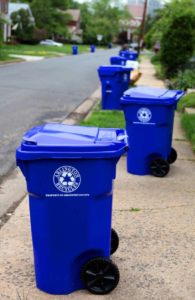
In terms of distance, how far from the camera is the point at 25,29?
71000mm

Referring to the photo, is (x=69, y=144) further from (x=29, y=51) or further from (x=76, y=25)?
(x=76, y=25)

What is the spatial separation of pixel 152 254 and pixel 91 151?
51.0 inches

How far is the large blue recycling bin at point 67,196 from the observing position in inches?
124

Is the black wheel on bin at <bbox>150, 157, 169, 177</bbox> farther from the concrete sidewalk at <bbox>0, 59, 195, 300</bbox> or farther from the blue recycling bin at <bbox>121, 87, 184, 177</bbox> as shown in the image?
the concrete sidewalk at <bbox>0, 59, 195, 300</bbox>

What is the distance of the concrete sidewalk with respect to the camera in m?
3.49

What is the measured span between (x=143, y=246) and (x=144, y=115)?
2.26 m

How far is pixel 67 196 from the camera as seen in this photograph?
3186 millimetres

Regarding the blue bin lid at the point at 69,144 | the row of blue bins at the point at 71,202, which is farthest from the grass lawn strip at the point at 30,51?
the row of blue bins at the point at 71,202

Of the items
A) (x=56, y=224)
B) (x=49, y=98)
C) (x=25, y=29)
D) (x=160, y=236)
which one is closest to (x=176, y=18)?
(x=49, y=98)

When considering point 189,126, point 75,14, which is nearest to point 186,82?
point 189,126

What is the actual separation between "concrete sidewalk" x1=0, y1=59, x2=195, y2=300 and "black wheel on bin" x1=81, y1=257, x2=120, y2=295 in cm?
5

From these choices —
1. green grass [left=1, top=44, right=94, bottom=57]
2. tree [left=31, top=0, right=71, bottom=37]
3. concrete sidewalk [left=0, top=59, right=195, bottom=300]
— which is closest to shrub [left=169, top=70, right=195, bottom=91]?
concrete sidewalk [left=0, top=59, right=195, bottom=300]

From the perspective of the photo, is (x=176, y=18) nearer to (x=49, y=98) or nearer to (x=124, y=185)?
(x=49, y=98)

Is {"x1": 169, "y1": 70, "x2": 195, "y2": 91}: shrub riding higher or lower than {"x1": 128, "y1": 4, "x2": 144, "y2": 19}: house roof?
higher
